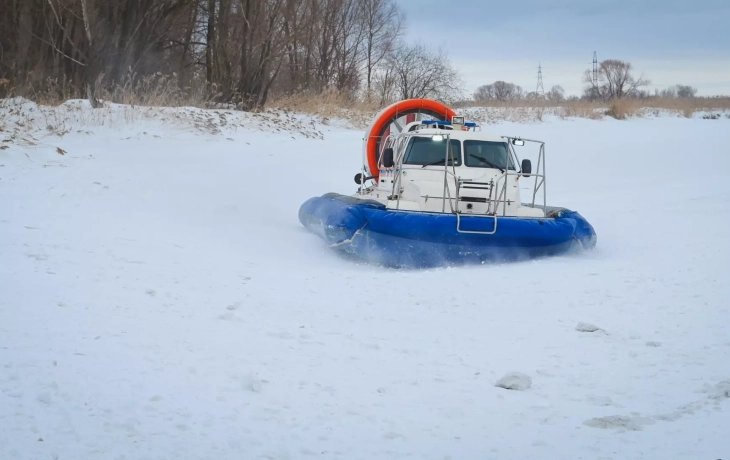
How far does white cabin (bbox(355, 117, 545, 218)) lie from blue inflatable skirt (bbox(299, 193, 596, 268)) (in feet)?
1.77

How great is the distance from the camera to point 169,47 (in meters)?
23.1

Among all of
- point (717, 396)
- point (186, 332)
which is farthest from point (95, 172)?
point (717, 396)

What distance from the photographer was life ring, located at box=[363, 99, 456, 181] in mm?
12164

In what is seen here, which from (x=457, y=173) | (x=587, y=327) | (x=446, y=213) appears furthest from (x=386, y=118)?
(x=587, y=327)

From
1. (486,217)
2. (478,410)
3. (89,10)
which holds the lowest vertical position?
(478,410)

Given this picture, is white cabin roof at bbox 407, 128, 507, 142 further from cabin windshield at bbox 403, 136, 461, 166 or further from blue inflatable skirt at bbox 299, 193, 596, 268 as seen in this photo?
blue inflatable skirt at bbox 299, 193, 596, 268

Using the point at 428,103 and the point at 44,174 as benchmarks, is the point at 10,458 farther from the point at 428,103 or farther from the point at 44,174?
the point at 428,103

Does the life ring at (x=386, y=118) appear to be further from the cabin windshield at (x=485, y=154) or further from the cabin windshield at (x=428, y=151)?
the cabin windshield at (x=485, y=154)

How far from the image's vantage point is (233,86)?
748 inches

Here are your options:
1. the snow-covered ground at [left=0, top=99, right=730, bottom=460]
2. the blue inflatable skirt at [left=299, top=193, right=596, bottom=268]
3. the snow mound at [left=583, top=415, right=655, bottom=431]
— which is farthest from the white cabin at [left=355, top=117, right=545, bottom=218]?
the snow mound at [left=583, top=415, right=655, bottom=431]

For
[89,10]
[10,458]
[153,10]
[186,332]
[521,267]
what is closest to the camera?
[10,458]

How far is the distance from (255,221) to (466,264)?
3.53 meters

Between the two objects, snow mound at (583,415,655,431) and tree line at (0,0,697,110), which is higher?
tree line at (0,0,697,110)

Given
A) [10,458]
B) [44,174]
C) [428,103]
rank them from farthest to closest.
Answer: [428,103] < [44,174] < [10,458]
